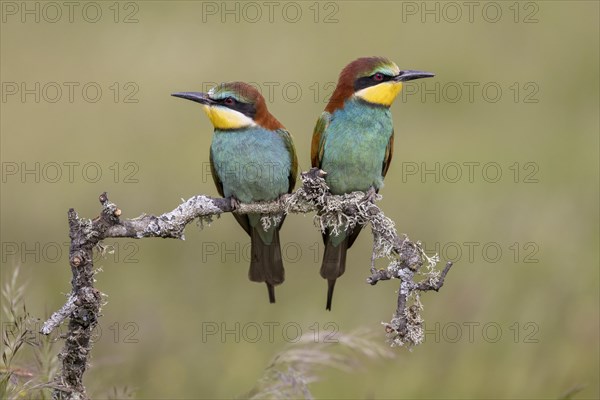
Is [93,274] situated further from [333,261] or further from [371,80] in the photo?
[371,80]

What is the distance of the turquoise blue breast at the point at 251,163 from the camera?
4.14 metres

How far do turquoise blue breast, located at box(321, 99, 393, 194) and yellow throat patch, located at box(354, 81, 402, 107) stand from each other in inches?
1.5

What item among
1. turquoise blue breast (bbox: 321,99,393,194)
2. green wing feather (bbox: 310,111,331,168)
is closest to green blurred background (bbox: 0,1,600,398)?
turquoise blue breast (bbox: 321,99,393,194)

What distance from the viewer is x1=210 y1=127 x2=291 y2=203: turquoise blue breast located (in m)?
4.14

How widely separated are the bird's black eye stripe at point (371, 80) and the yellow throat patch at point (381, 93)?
1 centimetres

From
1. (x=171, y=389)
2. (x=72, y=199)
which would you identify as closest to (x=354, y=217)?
(x=171, y=389)

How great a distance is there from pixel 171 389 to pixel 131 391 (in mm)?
1206

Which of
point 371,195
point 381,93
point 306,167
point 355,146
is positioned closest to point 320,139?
point 355,146

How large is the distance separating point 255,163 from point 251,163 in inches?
0.6

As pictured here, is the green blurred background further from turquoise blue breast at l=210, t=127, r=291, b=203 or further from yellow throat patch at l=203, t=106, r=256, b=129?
yellow throat patch at l=203, t=106, r=256, b=129

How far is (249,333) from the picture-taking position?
16.5 feet

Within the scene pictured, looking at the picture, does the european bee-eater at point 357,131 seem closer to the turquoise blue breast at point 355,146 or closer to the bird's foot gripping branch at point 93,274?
the turquoise blue breast at point 355,146

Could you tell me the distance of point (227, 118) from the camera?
4133 millimetres

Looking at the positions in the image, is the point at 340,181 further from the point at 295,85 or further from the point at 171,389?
the point at 295,85
